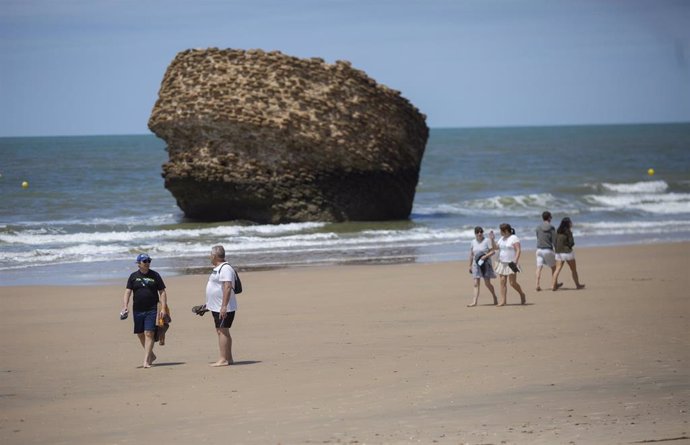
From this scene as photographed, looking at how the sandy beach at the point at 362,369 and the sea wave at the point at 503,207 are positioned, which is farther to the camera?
the sea wave at the point at 503,207

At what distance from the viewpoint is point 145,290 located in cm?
1164

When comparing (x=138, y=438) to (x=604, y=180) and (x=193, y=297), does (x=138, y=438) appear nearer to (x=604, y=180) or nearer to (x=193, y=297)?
(x=193, y=297)

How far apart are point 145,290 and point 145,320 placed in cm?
33

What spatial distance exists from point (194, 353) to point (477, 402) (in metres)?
4.26

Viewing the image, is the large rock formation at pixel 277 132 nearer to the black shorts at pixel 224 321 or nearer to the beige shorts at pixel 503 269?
the beige shorts at pixel 503 269

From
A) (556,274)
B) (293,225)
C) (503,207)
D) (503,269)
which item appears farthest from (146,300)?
(503,207)

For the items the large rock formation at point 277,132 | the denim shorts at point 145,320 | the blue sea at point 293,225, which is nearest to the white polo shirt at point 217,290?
the denim shorts at point 145,320

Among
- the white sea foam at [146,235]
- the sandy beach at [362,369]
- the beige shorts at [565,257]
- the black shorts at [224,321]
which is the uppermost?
the white sea foam at [146,235]

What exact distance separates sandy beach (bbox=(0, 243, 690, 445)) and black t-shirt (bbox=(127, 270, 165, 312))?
2.27 ft

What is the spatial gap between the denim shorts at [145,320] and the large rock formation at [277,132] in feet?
58.6

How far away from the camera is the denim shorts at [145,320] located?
11609 millimetres

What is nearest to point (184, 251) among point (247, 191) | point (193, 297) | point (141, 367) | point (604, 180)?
point (247, 191)

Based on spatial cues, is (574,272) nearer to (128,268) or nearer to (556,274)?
(556,274)

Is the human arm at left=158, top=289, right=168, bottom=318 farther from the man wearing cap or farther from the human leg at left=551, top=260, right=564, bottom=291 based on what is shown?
the human leg at left=551, top=260, right=564, bottom=291
